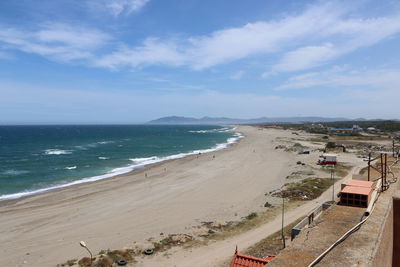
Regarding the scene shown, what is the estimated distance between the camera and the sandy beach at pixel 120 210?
19.2m

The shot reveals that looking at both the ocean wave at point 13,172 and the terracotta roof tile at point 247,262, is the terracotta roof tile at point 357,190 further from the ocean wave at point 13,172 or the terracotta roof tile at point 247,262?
the ocean wave at point 13,172

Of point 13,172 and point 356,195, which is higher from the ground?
point 356,195

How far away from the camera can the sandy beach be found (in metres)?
19.2

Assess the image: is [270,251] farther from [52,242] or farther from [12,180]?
[12,180]

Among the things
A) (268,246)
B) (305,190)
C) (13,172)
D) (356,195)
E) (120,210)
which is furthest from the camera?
(13,172)

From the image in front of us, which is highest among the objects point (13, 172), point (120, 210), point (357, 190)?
point (357, 190)

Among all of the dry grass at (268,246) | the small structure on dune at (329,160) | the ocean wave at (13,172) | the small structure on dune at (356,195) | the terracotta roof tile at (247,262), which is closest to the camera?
the small structure on dune at (356,195)

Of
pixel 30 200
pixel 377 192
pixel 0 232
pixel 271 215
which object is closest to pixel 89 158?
pixel 30 200

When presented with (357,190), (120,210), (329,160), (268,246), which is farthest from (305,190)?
(329,160)

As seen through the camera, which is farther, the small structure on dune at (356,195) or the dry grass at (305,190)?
the dry grass at (305,190)

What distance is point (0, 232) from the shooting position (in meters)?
21.9

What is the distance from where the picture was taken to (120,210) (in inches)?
1037

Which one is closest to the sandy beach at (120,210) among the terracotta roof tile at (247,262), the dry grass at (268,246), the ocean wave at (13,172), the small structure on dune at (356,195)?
the dry grass at (268,246)

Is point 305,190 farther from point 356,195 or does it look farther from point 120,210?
point 356,195
